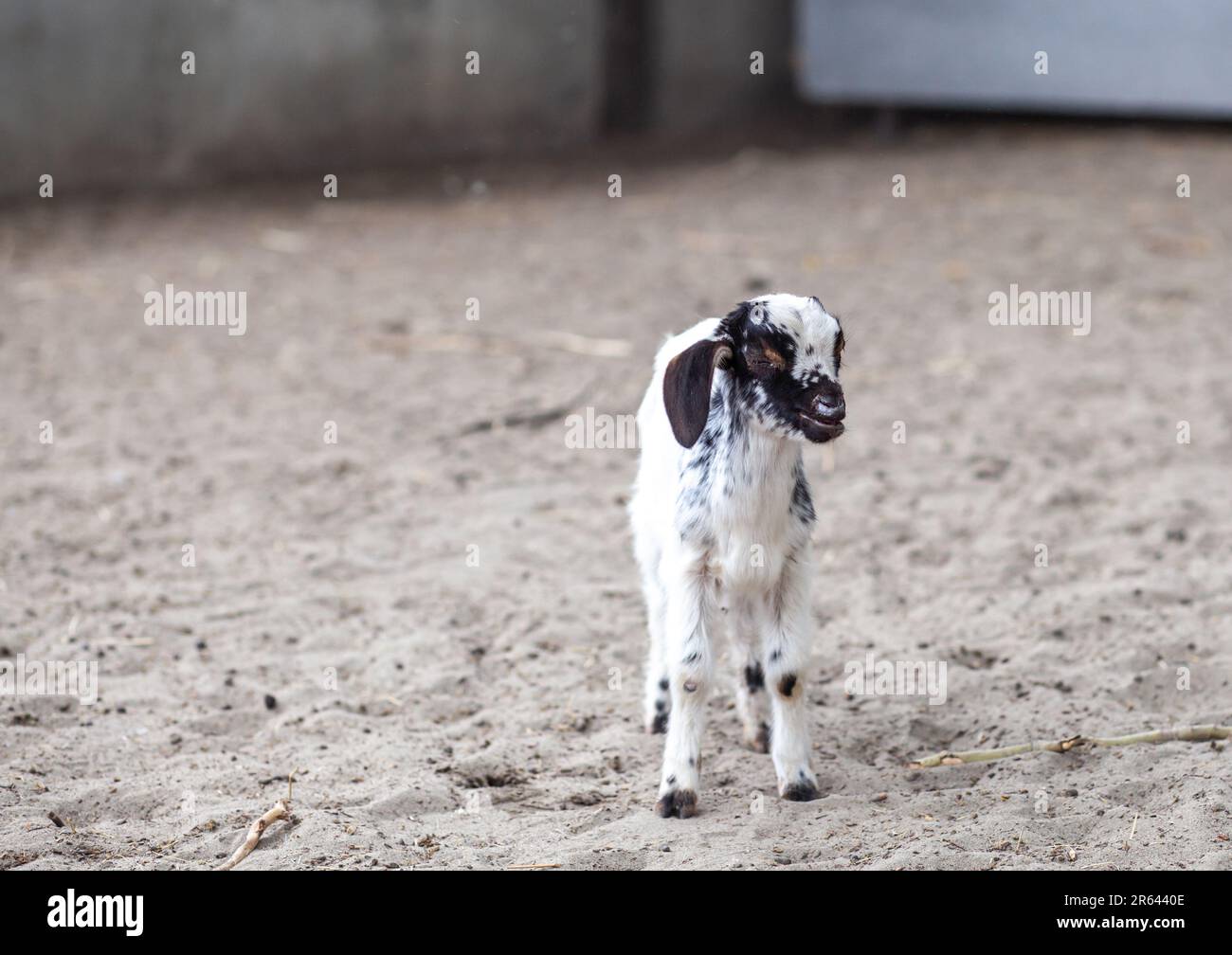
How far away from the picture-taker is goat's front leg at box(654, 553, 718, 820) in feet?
12.4

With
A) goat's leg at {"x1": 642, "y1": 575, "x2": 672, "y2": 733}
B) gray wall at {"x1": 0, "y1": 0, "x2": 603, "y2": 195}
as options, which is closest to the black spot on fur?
goat's leg at {"x1": 642, "y1": 575, "x2": 672, "y2": 733}

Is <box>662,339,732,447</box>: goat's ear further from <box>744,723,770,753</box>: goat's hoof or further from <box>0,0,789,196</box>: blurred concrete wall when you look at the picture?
<box>0,0,789,196</box>: blurred concrete wall

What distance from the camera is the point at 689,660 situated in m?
3.82

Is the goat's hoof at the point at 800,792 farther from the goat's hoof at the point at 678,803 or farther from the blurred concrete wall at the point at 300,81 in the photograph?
the blurred concrete wall at the point at 300,81

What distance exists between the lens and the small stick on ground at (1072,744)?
156 inches

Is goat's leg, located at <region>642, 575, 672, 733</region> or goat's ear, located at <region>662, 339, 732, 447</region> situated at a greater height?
goat's ear, located at <region>662, 339, 732, 447</region>

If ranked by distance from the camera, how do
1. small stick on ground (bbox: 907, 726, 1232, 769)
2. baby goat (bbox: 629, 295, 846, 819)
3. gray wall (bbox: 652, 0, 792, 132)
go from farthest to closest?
gray wall (bbox: 652, 0, 792, 132), small stick on ground (bbox: 907, 726, 1232, 769), baby goat (bbox: 629, 295, 846, 819)

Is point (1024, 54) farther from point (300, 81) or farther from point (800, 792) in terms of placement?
point (800, 792)

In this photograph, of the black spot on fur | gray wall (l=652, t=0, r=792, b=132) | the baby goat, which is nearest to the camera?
the baby goat

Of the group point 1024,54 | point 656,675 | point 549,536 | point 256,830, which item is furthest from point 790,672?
point 1024,54

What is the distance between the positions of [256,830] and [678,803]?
1.02 m

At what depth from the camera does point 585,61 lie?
40.5ft

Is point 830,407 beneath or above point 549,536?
above
